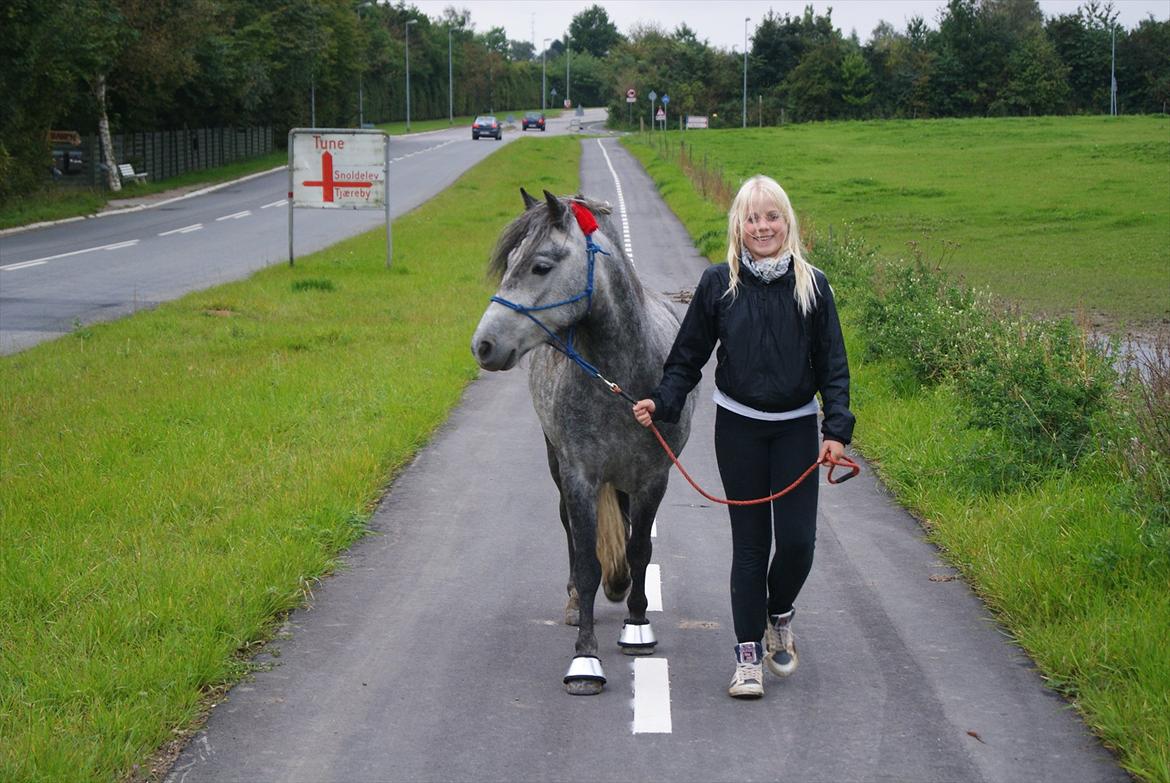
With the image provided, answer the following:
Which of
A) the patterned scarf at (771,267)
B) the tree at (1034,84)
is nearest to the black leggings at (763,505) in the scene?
the patterned scarf at (771,267)

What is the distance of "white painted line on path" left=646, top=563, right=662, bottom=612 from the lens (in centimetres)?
674

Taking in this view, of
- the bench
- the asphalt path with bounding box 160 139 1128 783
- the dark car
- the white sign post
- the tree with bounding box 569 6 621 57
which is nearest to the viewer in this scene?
the asphalt path with bounding box 160 139 1128 783

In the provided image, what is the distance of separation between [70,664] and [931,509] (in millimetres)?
5294

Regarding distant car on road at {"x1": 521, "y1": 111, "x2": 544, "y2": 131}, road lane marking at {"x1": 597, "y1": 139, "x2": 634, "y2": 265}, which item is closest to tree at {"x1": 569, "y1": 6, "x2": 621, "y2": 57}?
distant car on road at {"x1": 521, "y1": 111, "x2": 544, "y2": 131}

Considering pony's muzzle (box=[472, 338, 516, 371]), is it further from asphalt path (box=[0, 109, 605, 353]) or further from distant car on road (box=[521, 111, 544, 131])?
distant car on road (box=[521, 111, 544, 131])

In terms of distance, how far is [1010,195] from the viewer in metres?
40.8

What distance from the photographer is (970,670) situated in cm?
573

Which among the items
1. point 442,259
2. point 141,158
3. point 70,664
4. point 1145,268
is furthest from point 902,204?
point 70,664

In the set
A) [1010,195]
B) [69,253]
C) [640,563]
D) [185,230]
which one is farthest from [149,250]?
[1010,195]

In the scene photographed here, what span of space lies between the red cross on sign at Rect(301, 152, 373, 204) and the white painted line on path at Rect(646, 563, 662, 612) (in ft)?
60.8

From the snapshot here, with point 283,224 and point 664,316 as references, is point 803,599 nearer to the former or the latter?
point 664,316

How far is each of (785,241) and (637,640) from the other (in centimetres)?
196

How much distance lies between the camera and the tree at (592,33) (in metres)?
187

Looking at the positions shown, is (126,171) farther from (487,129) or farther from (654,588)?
(654,588)
